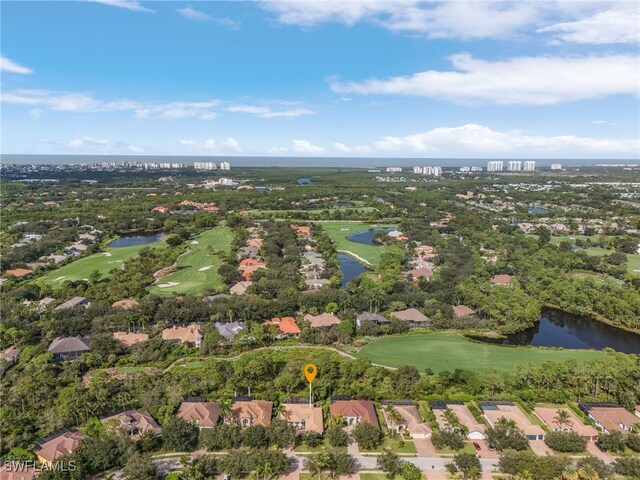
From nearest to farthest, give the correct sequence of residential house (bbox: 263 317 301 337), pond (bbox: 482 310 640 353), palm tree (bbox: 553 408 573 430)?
palm tree (bbox: 553 408 573 430) < residential house (bbox: 263 317 301 337) < pond (bbox: 482 310 640 353)

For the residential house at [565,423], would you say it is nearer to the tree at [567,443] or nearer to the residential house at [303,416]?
the tree at [567,443]

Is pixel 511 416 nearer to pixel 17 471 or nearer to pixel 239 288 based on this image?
pixel 17 471

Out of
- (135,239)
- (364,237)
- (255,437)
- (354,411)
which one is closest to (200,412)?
(255,437)

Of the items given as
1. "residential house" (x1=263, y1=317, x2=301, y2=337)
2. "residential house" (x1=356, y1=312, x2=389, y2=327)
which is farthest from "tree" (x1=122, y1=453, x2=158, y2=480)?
"residential house" (x1=356, y1=312, x2=389, y2=327)

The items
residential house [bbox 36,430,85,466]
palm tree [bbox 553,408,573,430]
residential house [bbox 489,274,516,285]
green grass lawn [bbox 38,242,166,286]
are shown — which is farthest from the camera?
green grass lawn [bbox 38,242,166,286]

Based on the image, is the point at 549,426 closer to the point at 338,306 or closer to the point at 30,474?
the point at 338,306

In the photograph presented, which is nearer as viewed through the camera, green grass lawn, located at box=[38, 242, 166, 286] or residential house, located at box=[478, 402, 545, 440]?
residential house, located at box=[478, 402, 545, 440]

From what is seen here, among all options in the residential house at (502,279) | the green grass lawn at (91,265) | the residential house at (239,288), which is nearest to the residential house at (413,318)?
the residential house at (502,279)

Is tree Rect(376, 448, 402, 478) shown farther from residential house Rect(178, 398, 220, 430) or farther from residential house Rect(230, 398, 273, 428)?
residential house Rect(178, 398, 220, 430)

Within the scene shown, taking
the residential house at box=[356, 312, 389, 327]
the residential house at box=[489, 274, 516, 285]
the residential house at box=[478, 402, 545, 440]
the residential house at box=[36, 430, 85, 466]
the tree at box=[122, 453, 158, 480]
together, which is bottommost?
the residential house at box=[478, 402, 545, 440]
